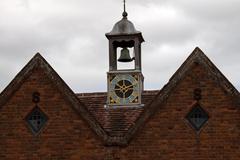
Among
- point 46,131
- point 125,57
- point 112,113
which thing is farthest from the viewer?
point 125,57

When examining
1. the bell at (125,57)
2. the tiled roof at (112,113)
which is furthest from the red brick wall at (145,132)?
the bell at (125,57)

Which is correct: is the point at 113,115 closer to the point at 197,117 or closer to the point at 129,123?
the point at 129,123

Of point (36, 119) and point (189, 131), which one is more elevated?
point (36, 119)

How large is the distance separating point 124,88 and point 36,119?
3727 millimetres

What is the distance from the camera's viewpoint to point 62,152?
67.0 feet

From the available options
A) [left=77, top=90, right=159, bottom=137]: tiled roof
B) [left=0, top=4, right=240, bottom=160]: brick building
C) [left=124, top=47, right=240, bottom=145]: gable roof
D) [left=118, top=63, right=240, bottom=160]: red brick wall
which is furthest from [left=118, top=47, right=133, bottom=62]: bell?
[left=118, top=63, right=240, bottom=160]: red brick wall

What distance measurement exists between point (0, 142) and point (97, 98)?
4836mm

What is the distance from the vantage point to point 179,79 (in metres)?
20.4

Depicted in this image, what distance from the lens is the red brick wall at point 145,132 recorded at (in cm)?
1989

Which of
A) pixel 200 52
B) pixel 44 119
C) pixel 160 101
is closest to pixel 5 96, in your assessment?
pixel 44 119

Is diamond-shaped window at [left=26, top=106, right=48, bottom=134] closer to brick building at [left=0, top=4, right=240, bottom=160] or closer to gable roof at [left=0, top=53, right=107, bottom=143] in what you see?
brick building at [left=0, top=4, right=240, bottom=160]

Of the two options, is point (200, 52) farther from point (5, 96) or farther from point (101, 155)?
point (5, 96)

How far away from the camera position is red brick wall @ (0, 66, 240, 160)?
19891 mm

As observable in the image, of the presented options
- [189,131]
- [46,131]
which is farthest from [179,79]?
[46,131]
